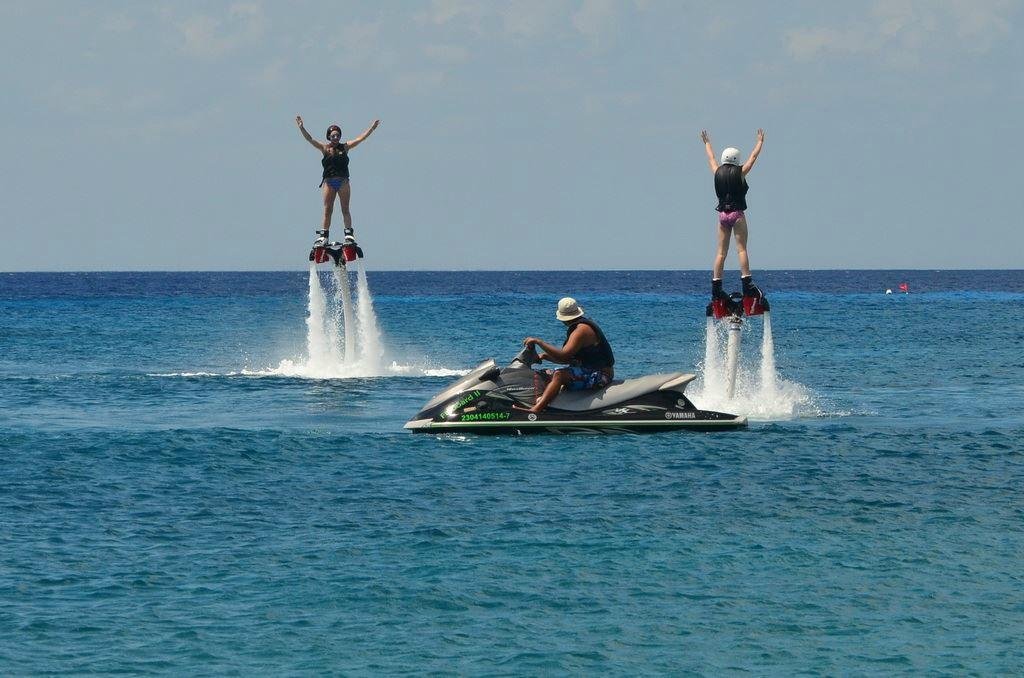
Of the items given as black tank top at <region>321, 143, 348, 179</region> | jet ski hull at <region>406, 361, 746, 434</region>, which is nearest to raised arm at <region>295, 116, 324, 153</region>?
black tank top at <region>321, 143, 348, 179</region>

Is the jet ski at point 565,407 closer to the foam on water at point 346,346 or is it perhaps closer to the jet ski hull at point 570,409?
the jet ski hull at point 570,409

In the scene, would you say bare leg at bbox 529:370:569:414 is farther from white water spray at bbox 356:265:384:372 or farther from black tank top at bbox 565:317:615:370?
white water spray at bbox 356:265:384:372

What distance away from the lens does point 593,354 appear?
21.4m

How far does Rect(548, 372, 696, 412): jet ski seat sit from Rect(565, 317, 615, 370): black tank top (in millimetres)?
486

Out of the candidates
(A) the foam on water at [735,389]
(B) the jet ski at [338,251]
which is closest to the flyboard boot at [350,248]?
(B) the jet ski at [338,251]

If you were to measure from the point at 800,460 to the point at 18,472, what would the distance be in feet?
34.8

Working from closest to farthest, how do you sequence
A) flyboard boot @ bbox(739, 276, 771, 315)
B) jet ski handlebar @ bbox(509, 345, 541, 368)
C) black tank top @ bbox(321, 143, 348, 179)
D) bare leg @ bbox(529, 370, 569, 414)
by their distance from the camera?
1. bare leg @ bbox(529, 370, 569, 414)
2. jet ski handlebar @ bbox(509, 345, 541, 368)
3. flyboard boot @ bbox(739, 276, 771, 315)
4. black tank top @ bbox(321, 143, 348, 179)

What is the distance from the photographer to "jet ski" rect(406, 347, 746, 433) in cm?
2172

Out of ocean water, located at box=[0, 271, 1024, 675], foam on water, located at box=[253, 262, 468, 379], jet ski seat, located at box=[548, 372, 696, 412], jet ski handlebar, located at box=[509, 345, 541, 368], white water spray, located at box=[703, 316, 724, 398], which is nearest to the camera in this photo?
ocean water, located at box=[0, 271, 1024, 675]

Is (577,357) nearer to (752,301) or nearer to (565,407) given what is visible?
(565,407)

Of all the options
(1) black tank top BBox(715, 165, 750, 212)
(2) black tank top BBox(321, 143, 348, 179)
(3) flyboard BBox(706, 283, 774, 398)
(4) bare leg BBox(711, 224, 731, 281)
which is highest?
(2) black tank top BBox(321, 143, 348, 179)

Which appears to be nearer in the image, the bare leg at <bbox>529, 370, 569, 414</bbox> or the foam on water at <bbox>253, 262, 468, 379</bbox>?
the bare leg at <bbox>529, 370, 569, 414</bbox>

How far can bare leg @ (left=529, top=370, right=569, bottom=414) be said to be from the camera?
70.5ft

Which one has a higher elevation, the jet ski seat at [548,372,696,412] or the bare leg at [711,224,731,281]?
the bare leg at [711,224,731,281]
